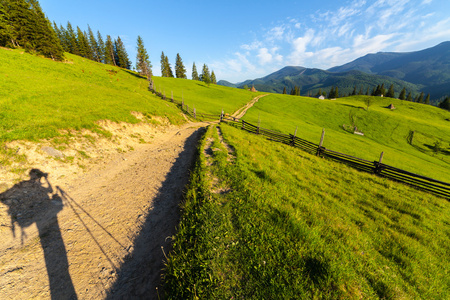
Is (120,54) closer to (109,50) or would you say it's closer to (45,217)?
(109,50)

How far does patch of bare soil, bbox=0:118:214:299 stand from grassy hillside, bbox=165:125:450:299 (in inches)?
49.6

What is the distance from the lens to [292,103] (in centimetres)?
5828

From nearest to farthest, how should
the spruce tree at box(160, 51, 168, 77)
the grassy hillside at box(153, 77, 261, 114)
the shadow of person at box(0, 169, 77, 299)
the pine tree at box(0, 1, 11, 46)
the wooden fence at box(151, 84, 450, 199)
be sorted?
the shadow of person at box(0, 169, 77, 299), the wooden fence at box(151, 84, 450, 199), the pine tree at box(0, 1, 11, 46), the grassy hillside at box(153, 77, 261, 114), the spruce tree at box(160, 51, 168, 77)

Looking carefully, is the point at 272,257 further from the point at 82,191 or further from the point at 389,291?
the point at 82,191

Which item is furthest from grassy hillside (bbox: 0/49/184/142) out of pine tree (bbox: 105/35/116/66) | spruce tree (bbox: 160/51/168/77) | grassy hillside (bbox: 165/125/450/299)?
spruce tree (bbox: 160/51/168/77)

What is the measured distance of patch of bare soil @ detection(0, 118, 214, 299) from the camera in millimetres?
3914

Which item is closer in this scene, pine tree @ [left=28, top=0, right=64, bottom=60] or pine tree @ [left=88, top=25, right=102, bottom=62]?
pine tree @ [left=28, top=0, right=64, bottom=60]

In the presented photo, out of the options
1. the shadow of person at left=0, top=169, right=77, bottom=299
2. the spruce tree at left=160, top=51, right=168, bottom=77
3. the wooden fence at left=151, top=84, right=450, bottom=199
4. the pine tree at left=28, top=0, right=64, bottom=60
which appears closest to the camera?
the shadow of person at left=0, top=169, right=77, bottom=299

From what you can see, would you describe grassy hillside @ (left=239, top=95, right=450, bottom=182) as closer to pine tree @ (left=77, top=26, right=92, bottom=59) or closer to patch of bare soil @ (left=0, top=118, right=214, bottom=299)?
patch of bare soil @ (left=0, top=118, right=214, bottom=299)

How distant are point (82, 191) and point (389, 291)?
1119 cm

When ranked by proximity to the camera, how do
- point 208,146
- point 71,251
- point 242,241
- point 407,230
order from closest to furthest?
point 242,241, point 71,251, point 407,230, point 208,146

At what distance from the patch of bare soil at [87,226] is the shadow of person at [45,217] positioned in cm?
2

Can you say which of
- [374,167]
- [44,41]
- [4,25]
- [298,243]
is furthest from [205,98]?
[298,243]

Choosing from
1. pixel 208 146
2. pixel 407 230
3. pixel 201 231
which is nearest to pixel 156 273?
pixel 201 231
